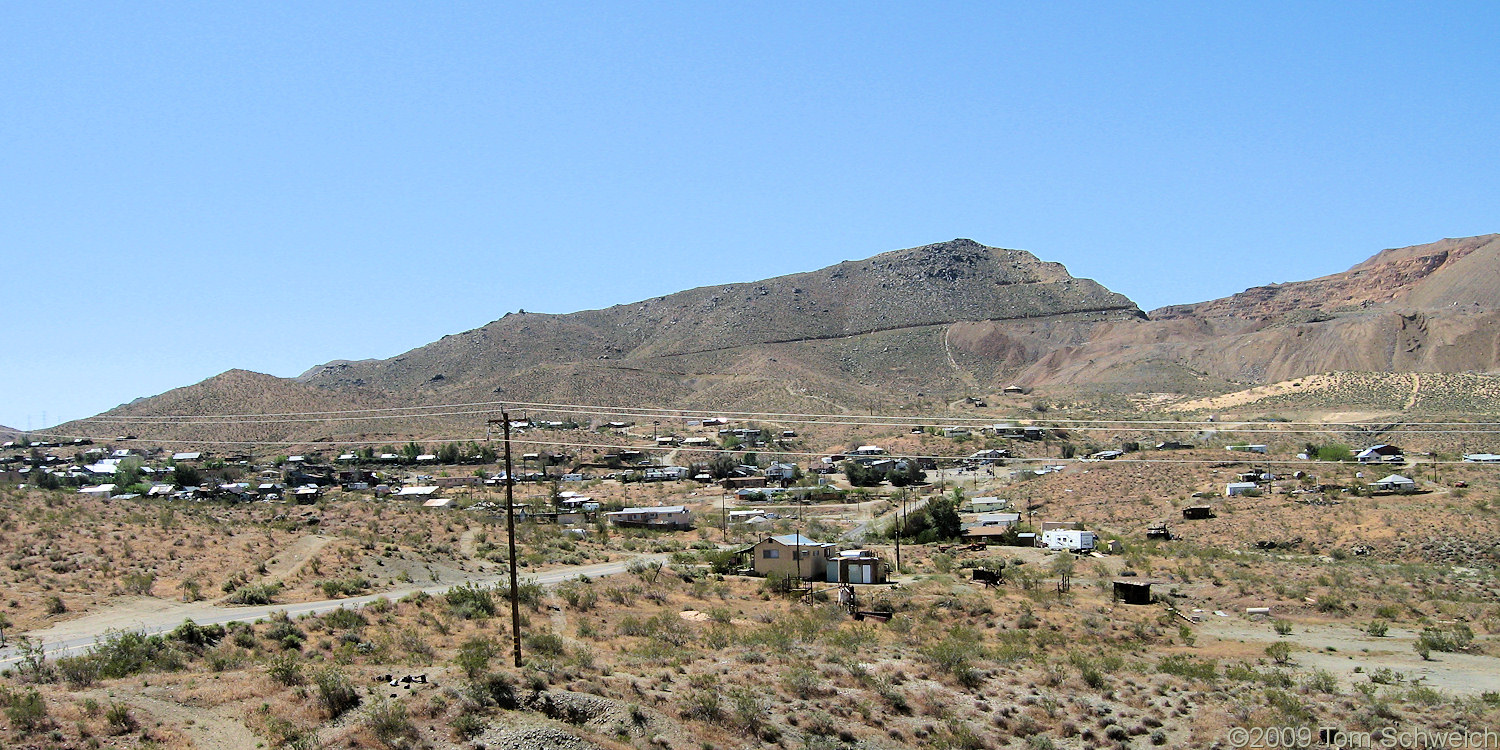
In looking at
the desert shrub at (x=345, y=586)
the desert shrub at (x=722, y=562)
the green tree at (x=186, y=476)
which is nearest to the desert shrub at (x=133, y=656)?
the desert shrub at (x=345, y=586)

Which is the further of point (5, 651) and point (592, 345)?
point (592, 345)

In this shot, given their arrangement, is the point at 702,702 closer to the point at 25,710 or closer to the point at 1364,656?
the point at 25,710

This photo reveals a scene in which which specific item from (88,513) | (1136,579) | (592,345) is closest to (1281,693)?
(1136,579)

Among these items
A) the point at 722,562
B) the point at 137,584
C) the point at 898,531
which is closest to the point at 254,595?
the point at 137,584

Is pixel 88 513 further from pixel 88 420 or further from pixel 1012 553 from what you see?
pixel 88 420

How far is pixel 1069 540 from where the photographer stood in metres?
52.8

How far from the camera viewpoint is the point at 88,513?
5344 centimetres

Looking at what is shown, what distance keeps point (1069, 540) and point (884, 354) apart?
10930cm

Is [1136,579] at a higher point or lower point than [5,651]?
lower

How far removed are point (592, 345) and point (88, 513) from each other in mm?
133262

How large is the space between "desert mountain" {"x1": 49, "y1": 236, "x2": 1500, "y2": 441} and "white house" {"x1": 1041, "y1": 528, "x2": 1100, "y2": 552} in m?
61.9

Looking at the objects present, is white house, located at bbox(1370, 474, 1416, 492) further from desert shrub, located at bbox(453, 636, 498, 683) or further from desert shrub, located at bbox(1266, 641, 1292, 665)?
desert shrub, located at bbox(453, 636, 498, 683)

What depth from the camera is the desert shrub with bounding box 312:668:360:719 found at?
2061 centimetres

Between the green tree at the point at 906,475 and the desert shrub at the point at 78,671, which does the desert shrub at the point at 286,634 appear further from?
the green tree at the point at 906,475
